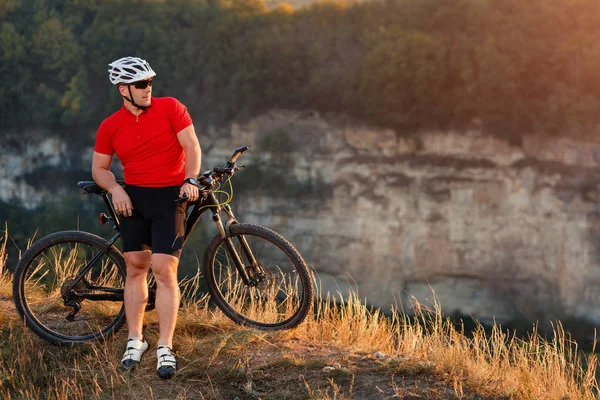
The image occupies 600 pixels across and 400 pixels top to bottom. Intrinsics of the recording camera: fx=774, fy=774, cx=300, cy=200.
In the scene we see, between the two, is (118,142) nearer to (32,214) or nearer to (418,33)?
(418,33)

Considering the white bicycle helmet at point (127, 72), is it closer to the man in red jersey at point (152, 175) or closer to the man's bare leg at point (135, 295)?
the man in red jersey at point (152, 175)

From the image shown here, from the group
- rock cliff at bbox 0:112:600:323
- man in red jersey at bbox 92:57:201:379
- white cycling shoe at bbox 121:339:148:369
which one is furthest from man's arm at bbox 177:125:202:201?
rock cliff at bbox 0:112:600:323

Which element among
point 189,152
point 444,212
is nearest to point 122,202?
point 189,152

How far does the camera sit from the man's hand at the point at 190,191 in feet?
14.0

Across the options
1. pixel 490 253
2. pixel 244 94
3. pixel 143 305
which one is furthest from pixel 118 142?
pixel 244 94

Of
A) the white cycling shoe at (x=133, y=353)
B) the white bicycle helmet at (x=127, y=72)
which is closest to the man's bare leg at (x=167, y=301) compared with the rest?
the white cycling shoe at (x=133, y=353)

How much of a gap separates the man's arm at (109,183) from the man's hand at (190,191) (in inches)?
13.3

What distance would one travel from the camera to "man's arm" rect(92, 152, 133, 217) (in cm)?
436

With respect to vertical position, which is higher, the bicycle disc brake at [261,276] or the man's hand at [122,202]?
the man's hand at [122,202]

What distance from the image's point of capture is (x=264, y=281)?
485 centimetres

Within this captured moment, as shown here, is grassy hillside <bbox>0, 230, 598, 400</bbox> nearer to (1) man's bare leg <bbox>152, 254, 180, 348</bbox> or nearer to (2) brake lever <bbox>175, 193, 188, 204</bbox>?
(1) man's bare leg <bbox>152, 254, 180, 348</bbox>

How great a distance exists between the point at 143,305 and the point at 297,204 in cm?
3029

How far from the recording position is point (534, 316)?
3244cm

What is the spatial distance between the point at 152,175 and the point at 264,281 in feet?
3.27
